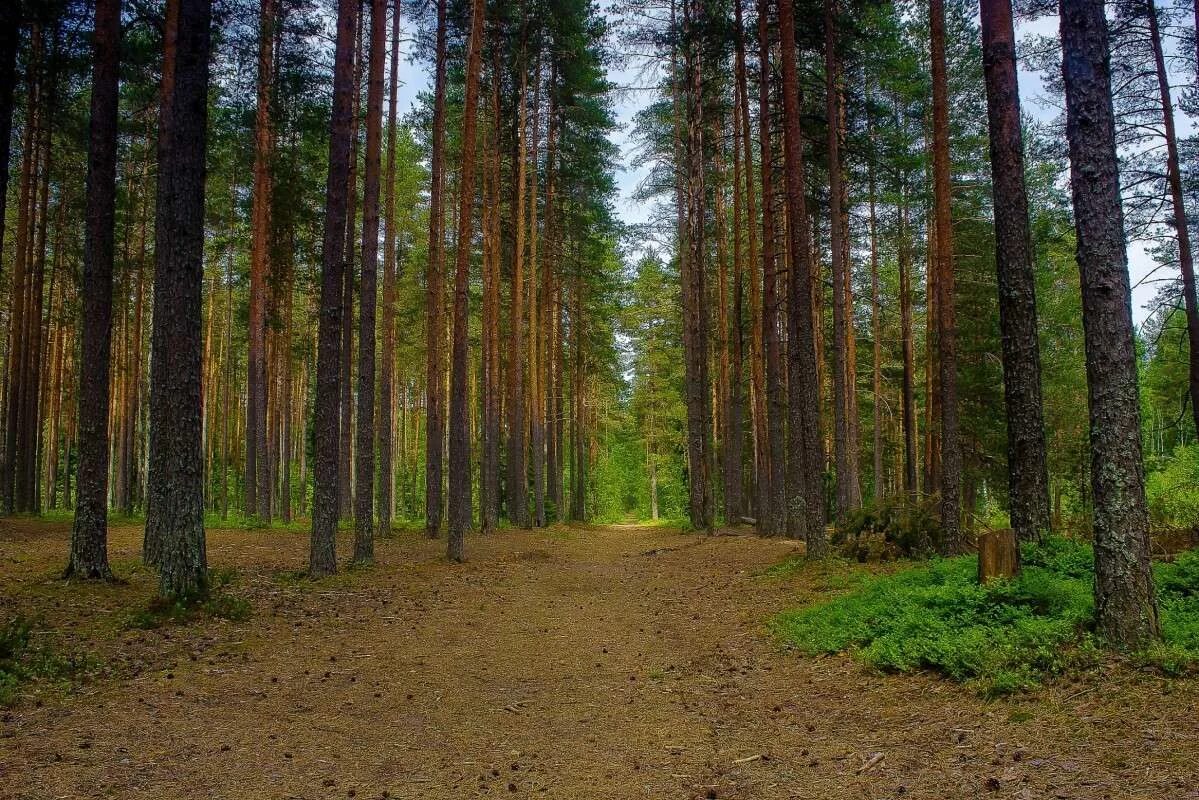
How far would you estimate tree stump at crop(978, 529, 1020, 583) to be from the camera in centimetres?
701

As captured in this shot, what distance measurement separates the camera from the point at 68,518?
1941 cm

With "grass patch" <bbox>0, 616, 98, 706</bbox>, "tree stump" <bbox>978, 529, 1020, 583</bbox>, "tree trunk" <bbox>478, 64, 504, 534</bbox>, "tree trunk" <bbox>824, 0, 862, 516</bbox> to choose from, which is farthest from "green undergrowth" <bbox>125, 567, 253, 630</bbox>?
"tree trunk" <bbox>478, 64, 504, 534</bbox>

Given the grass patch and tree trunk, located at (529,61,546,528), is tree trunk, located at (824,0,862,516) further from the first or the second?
the grass patch

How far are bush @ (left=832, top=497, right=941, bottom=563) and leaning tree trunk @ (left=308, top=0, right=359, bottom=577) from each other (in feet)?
29.4

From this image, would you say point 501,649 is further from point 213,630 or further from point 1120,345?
point 1120,345

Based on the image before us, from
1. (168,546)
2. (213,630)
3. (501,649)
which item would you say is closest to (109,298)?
(168,546)

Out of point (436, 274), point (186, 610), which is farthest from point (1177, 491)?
point (186, 610)

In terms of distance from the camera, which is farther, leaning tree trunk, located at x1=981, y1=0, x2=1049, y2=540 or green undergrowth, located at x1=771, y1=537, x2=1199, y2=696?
leaning tree trunk, located at x1=981, y1=0, x2=1049, y2=540

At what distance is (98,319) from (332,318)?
306 cm

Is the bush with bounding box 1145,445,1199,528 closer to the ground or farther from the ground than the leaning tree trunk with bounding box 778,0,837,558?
closer to the ground

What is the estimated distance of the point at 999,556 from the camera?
23.3 feet

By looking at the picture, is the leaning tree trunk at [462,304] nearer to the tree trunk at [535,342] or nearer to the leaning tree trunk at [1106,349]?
the tree trunk at [535,342]

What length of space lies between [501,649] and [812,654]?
338 centimetres

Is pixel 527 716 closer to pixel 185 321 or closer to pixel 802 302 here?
pixel 185 321
